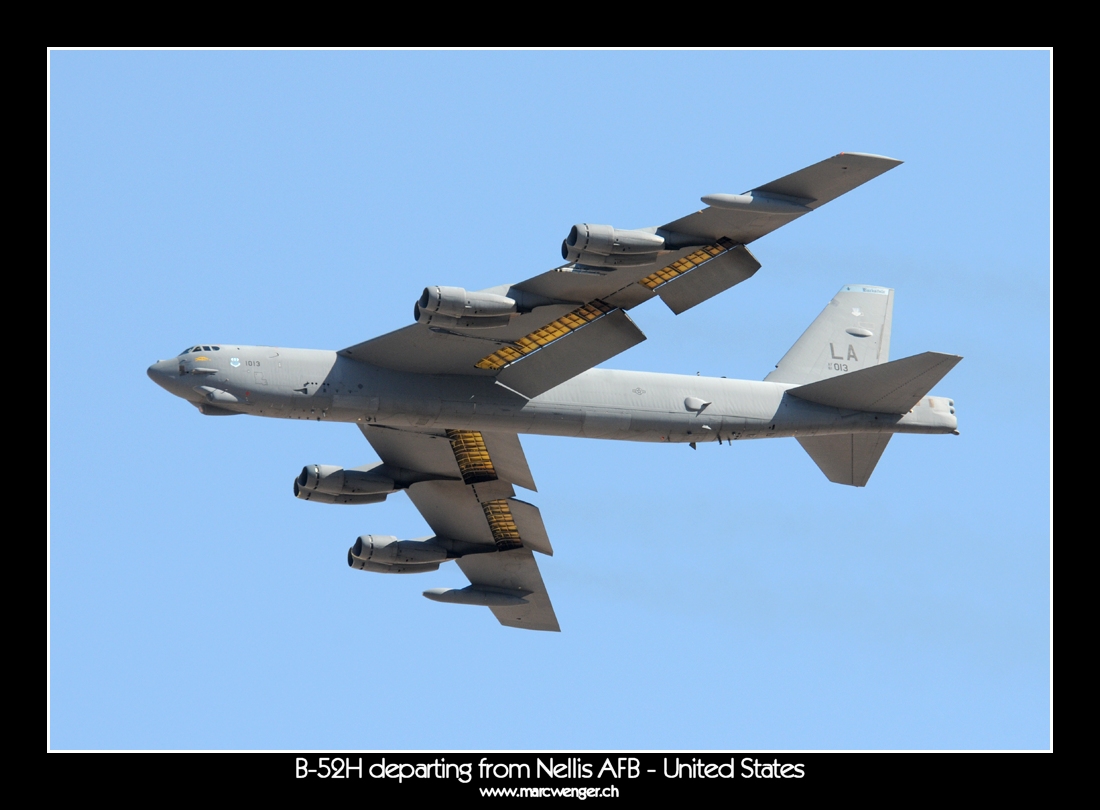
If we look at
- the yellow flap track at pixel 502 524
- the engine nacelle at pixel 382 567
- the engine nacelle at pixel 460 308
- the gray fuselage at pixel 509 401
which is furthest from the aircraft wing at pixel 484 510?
the engine nacelle at pixel 460 308

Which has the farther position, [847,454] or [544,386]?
[847,454]

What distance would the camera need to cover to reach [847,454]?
41.9 metres

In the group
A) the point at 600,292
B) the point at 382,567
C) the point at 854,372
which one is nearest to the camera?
the point at 600,292

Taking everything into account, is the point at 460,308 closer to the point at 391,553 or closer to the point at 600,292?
the point at 600,292

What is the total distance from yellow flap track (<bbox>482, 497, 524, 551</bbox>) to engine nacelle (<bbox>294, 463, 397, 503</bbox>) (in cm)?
323

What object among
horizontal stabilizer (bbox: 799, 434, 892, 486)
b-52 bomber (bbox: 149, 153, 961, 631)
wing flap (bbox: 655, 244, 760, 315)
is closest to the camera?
b-52 bomber (bbox: 149, 153, 961, 631)

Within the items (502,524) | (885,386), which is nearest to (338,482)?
(502,524)

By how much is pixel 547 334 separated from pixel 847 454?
1040cm

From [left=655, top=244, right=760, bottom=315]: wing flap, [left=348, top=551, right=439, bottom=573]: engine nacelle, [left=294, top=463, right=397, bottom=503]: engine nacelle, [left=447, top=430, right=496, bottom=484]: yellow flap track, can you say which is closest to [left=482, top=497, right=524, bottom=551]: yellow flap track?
[left=447, top=430, right=496, bottom=484]: yellow flap track

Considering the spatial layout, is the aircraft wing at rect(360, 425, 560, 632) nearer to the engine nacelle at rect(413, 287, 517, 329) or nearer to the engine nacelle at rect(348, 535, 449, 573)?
the engine nacelle at rect(348, 535, 449, 573)

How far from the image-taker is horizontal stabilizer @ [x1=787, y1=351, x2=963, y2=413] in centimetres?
3828

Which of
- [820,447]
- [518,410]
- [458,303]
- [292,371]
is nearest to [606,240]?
[458,303]

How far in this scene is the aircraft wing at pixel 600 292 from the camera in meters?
34.0

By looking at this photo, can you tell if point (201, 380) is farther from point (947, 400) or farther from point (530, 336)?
point (947, 400)
